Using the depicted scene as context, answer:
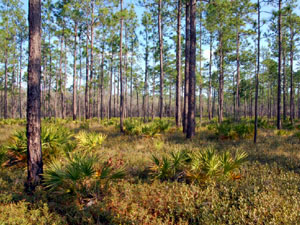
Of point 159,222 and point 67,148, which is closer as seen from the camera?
point 159,222

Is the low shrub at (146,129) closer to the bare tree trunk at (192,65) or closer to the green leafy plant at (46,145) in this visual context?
the bare tree trunk at (192,65)

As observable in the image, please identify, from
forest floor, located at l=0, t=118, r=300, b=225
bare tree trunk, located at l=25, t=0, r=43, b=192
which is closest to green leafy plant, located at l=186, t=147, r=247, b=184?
forest floor, located at l=0, t=118, r=300, b=225

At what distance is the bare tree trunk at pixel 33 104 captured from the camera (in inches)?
210

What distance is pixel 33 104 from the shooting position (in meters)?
5.34

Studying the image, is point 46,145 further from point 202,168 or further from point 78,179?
point 202,168

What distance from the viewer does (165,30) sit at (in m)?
22.1

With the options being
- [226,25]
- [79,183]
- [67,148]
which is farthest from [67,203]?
[226,25]

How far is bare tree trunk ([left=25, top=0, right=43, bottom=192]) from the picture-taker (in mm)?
5336

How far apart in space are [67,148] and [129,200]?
4.70m

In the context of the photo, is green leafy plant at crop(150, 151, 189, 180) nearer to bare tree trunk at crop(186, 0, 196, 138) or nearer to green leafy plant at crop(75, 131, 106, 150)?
green leafy plant at crop(75, 131, 106, 150)

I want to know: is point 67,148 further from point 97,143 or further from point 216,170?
point 216,170

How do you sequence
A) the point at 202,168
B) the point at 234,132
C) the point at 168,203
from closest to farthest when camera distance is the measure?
the point at 168,203 < the point at 202,168 < the point at 234,132

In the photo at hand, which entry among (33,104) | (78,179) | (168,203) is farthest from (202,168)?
(33,104)

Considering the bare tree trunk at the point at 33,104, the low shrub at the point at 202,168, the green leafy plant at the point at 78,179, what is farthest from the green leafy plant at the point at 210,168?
the bare tree trunk at the point at 33,104
